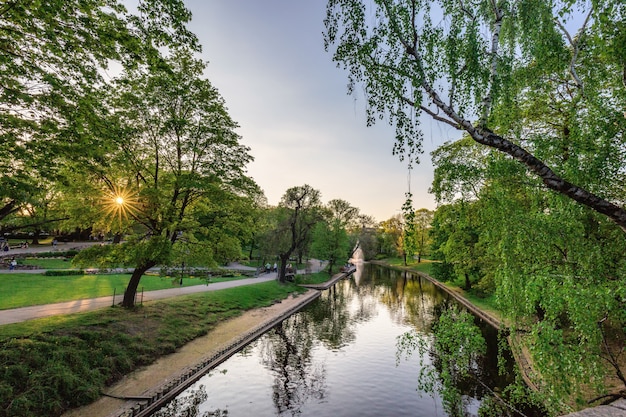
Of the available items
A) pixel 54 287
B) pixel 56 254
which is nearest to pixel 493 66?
pixel 54 287

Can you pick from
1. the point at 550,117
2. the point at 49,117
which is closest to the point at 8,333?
the point at 49,117

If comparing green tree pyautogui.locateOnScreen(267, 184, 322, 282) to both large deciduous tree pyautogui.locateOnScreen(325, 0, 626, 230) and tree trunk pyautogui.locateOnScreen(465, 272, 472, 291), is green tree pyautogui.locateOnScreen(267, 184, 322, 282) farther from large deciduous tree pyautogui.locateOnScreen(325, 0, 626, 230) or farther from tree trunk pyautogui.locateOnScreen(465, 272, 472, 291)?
large deciduous tree pyautogui.locateOnScreen(325, 0, 626, 230)

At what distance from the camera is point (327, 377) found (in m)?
15.7

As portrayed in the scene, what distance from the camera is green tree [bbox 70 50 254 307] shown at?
17.5 m

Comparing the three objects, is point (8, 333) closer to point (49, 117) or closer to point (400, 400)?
point (49, 117)

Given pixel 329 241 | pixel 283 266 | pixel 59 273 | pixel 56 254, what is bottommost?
pixel 59 273

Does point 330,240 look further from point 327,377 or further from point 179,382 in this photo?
point 179,382

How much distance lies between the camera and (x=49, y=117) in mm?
9375

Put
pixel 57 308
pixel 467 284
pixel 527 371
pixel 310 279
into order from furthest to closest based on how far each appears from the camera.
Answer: pixel 310 279, pixel 467 284, pixel 57 308, pixel 527 371

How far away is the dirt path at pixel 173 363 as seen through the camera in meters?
10.9

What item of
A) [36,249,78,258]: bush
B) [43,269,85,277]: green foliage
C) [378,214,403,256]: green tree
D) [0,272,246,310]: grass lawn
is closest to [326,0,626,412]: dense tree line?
[0,272,246,310]: grass lawn

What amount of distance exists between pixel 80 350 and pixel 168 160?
1114cm

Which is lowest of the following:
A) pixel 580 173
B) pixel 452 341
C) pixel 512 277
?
pixel 452 341

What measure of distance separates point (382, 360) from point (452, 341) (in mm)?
10365
